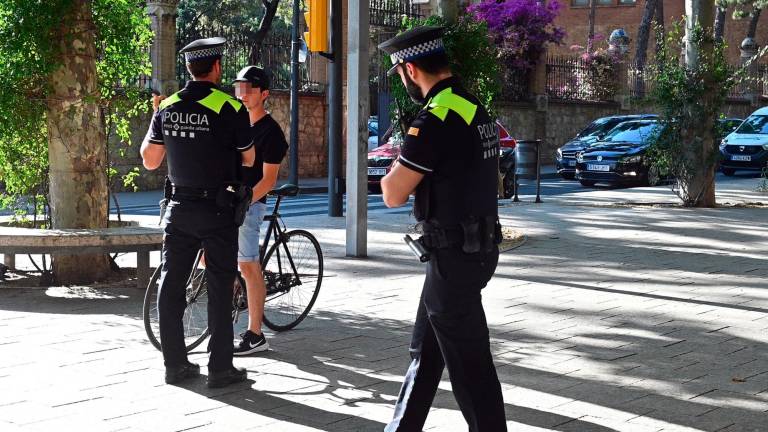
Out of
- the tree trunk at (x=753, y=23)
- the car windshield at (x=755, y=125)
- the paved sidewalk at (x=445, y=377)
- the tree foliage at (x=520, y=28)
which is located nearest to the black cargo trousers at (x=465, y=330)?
the paved sidewalk at (x=445, y=377)

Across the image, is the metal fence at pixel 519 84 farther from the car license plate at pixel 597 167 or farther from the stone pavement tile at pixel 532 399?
the stone pavement tile at pixel 532 399

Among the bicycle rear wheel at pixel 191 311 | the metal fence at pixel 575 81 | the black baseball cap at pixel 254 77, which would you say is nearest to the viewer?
the bicycle rear wheel at pixel 191 311

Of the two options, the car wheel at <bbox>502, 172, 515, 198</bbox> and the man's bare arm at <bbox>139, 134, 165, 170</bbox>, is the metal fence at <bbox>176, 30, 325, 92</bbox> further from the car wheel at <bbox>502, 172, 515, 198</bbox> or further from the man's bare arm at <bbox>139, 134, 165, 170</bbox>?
the man's bare arm at <bbox>139, 134, 165, 170</bbox>

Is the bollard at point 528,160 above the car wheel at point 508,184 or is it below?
above

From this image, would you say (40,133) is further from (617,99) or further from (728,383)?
(617,99)

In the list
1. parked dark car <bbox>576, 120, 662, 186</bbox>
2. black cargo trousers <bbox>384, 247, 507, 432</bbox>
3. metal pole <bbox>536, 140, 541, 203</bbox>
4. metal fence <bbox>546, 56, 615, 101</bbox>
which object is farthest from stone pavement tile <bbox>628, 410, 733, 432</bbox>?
metal fence <bbox>546, 56, 615, 101</bbox>

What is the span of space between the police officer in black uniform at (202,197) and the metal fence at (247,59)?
1712 centimetres

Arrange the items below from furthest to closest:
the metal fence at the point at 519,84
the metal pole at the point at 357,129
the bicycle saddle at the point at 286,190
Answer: the metal fence at the point at 519,84 < the metal pole at the point at 357,129 < the bicycle saddle at the point at 286,190

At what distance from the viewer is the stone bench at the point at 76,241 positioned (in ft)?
29.7

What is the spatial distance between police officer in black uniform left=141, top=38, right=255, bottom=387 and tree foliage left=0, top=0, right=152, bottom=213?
11.2ft

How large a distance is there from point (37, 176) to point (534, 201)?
11.1 metres

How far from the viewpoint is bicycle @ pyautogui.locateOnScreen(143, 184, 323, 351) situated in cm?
690

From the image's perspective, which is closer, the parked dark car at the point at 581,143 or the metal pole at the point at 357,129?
the metal pole at the point at 357,129

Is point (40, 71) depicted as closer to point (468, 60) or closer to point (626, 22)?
point (468, 60)
